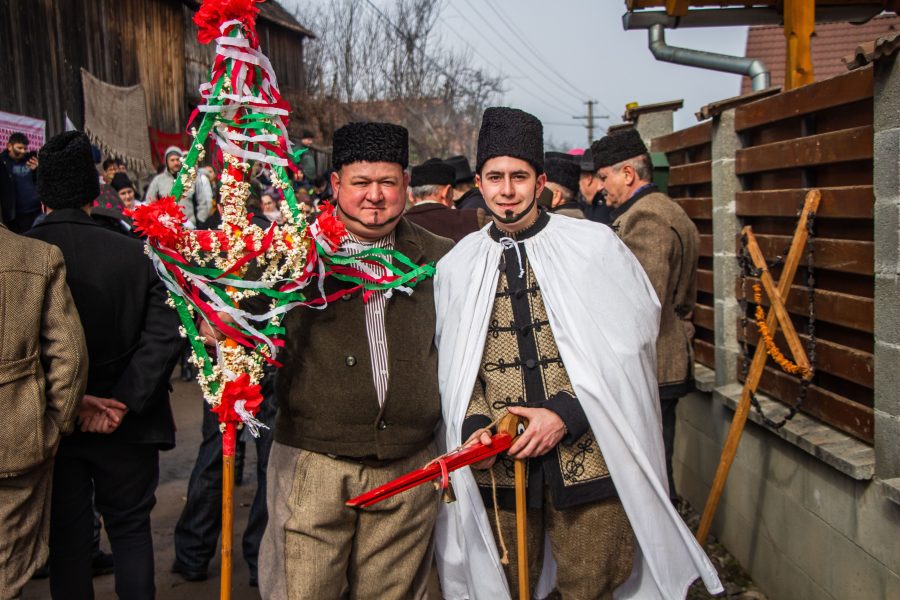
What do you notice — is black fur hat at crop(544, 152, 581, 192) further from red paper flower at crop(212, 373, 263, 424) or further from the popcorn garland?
red paper flower at crop(212, 373, 263, 424)

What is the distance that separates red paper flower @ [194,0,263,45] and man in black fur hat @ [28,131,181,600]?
0.95 m

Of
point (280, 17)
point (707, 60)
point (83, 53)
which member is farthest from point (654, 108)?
point (280, 17)

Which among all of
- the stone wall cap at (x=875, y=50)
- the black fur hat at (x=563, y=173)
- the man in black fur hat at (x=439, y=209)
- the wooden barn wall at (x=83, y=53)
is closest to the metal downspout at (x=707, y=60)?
the black fur hat at (x=563, y=173)

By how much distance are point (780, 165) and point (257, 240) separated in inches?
112

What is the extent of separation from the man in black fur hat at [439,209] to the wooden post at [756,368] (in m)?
1.94

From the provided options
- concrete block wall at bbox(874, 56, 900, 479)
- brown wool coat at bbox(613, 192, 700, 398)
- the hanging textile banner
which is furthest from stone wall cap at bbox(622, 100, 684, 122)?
the hanging textile banner

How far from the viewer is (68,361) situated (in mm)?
3182

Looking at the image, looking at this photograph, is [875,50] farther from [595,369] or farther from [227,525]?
[227,525]

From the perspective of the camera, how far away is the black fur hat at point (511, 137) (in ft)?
10.7

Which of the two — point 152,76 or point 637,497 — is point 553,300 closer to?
point 637,497

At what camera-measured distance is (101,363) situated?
145 inches

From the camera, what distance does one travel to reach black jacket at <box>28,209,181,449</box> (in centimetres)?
364

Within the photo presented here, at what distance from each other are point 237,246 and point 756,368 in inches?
105

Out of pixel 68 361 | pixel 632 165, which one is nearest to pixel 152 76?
pixel 632 165
